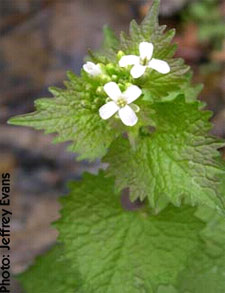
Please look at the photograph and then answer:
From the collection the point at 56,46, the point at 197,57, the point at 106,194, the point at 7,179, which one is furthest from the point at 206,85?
the point at 106,194

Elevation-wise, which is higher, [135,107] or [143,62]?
[143,62]

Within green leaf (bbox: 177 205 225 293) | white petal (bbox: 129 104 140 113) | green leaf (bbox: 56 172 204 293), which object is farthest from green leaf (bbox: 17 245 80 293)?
white petal (bbox: 129 104 140 113)

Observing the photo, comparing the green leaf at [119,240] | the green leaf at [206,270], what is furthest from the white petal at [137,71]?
the green leaf at [206,270]

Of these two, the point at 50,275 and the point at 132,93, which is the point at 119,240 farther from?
the point at 132,93

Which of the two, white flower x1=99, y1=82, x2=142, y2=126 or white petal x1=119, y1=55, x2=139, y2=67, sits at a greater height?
white petal x1=119, y1=55, x2=139, y2=67

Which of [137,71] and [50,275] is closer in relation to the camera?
[137,71]

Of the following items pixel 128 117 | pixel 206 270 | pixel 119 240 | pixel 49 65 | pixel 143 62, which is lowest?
pixel 206 270

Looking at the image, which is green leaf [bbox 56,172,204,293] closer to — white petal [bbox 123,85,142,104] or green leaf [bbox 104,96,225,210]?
green leaf [bbox 104,96,225,210]

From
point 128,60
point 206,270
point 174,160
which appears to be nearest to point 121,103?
point 128,60
